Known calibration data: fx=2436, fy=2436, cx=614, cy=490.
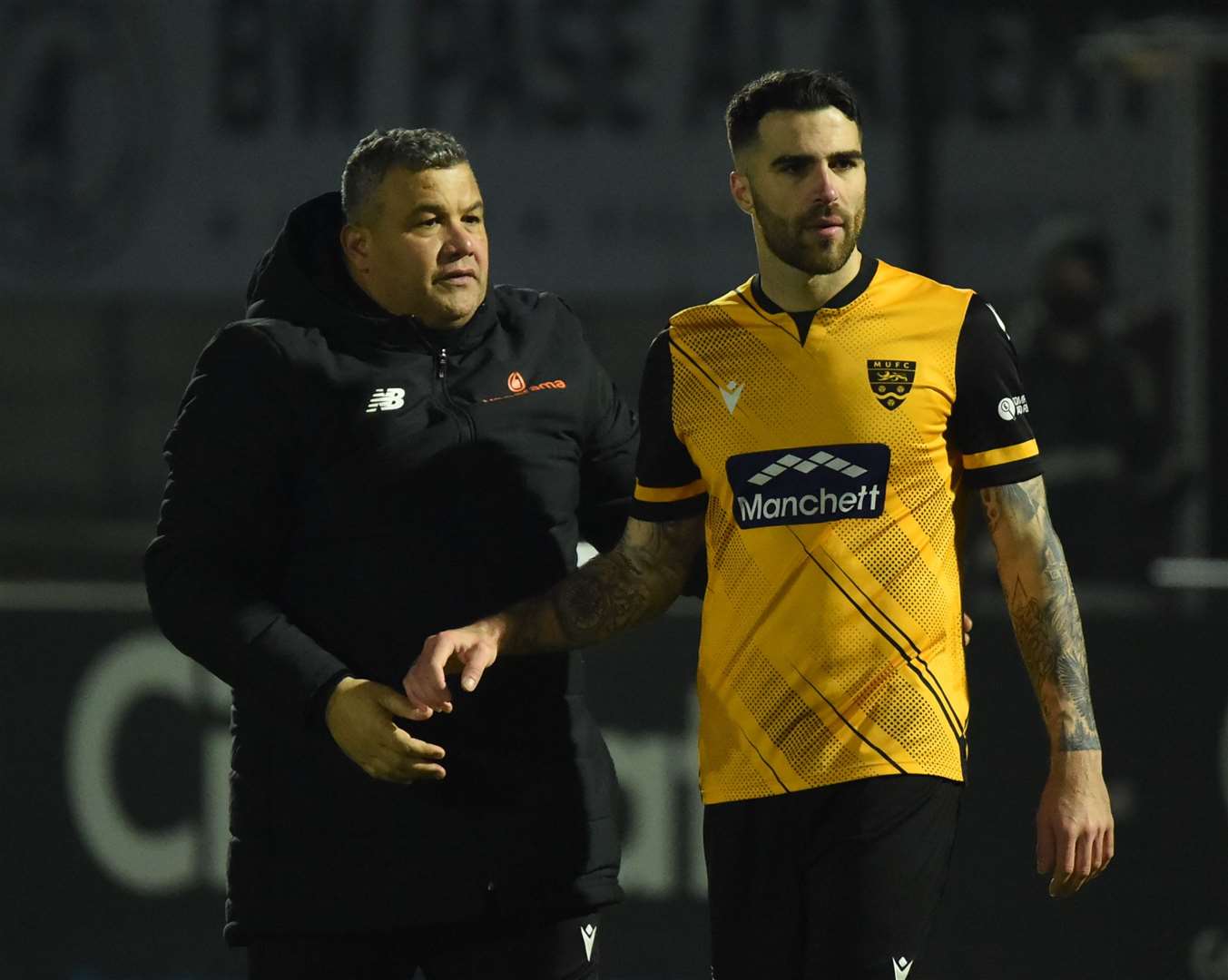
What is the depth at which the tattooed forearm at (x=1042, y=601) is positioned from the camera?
3932 mm

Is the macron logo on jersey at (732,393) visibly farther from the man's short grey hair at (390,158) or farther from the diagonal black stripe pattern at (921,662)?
the man's short grey hair at (390,158)

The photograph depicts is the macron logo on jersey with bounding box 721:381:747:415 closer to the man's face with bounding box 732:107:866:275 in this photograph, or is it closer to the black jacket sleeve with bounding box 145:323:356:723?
the man's face with bounding box 732:107:866:275

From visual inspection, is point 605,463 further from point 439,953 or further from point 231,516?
point 439,953

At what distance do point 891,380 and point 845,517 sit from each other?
0.77ft

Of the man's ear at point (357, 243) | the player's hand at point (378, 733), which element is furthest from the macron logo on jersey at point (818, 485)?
the man's ear at point (357, 243)

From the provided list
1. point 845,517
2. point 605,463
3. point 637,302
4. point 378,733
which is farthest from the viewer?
point 637,302

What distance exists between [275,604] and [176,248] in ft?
28.7

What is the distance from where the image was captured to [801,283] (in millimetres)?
4004

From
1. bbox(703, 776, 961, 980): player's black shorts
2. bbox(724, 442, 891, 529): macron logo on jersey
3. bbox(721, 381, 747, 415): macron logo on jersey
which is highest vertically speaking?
bbox(721, 381, 747, 415): macron logo on jersey

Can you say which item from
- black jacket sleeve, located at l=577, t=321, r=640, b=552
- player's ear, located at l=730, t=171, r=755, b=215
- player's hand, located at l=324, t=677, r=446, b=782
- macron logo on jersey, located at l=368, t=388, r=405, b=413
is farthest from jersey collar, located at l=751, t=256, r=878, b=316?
player's hand, located at l=324, t=677, r=446, b=782

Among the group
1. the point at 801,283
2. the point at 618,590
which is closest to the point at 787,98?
the point at 801,283

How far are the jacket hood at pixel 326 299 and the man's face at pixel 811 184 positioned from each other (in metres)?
0.55

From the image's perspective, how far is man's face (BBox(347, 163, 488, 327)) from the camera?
4027 mm

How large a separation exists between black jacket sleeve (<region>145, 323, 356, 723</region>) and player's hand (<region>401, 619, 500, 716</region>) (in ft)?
0.48
